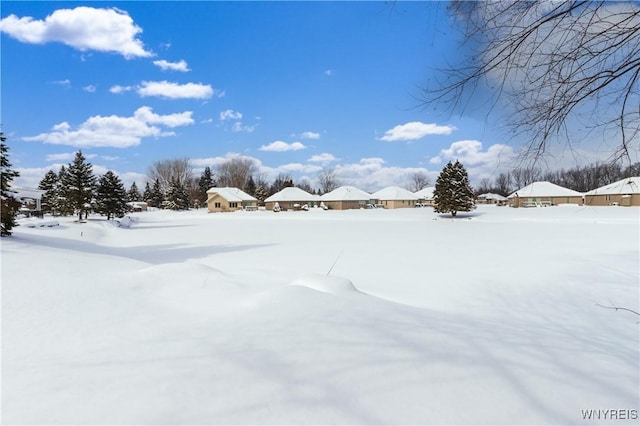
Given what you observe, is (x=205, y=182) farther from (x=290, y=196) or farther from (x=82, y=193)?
(x=82, y=193)

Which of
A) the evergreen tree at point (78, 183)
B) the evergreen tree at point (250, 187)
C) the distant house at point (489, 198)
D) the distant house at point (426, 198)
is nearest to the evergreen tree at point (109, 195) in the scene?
the evergreen tree at point (78, 183)

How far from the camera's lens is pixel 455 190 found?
154 feet

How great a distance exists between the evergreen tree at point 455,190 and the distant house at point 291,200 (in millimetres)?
32662

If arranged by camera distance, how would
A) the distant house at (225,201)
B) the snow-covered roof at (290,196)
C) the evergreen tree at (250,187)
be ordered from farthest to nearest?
the evergreen tree at (250,187) < the snow-covered roof at (290,196) < the distant house at (225,201)

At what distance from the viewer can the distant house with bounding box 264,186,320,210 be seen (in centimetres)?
7238

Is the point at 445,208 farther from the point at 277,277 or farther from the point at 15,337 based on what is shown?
the point at 15,337

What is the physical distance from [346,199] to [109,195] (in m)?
43.5

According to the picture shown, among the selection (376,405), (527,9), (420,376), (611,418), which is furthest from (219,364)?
(527,9)

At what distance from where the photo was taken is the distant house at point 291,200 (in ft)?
237

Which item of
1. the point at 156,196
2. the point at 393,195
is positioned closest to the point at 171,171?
the point at 156,196

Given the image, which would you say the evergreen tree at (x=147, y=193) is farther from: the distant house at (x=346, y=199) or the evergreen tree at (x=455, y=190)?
the evergreen tree at (x=455, y=190)

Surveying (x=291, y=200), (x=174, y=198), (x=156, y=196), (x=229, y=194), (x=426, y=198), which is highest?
(x=156, y=196)

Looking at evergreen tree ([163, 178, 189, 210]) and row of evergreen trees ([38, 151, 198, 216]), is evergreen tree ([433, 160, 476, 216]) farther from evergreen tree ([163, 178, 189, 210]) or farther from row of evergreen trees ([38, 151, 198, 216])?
evergreen tree ([163, 178, 189, 210])

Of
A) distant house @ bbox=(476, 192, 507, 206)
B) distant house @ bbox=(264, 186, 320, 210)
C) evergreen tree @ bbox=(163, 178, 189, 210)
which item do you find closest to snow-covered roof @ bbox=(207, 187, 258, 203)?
distant house @ bbox=(264, 186, 320, 210)
